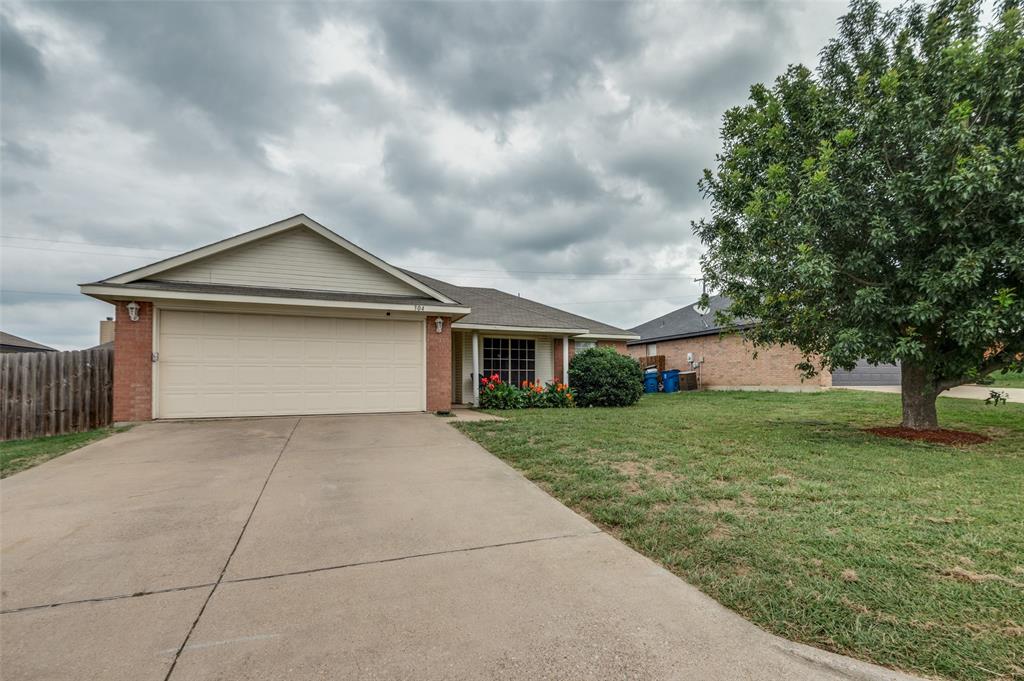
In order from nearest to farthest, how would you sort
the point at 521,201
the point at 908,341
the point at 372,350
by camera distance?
the point at 908,341 < the point at 372,350 < the point at 521,201

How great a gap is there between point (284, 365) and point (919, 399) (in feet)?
39.1

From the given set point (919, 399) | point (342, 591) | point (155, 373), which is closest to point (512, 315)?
point (155, 373)

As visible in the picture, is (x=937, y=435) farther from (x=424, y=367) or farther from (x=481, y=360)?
(x=481, y=360)

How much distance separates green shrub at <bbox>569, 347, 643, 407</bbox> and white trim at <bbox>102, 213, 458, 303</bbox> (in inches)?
190

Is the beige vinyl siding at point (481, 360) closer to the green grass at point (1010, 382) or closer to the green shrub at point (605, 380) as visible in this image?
the green shrub at point (605, 380)

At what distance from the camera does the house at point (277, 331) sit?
855 centimetres

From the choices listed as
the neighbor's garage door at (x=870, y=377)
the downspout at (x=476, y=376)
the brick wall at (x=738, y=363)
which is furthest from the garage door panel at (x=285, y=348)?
the neighbor's garage door at (x=870, y=377)

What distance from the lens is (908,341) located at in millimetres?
5789

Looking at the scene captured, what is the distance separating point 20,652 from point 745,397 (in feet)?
54.6

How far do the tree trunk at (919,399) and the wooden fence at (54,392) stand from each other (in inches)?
576

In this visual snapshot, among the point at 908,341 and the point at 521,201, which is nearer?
the point at 908,341

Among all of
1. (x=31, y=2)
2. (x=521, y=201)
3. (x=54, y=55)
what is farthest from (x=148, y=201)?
(x=521, y=201)

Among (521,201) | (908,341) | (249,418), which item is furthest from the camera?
(521,201)

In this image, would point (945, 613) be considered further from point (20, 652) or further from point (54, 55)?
point (54, 55)
